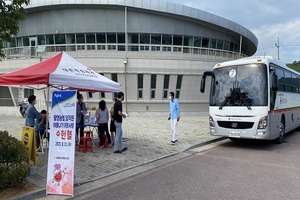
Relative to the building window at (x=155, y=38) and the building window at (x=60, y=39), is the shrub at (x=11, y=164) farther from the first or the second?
the building window at (x=60, y=39)

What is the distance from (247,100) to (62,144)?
656cm

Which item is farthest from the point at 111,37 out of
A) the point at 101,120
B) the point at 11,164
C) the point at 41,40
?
the point at 11,164

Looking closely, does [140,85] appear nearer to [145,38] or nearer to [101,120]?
[145,38]

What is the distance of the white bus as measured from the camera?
8.92 metres

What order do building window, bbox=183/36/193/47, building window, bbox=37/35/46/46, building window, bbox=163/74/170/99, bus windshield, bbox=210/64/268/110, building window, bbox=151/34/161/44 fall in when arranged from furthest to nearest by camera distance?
building window, bbox=183/36/193/47, building window, bbox=37/35/46/46, building window, bbox=151/34/161/44, building window, bbox=163/74/170/99, bus windshield, bbox=210/64/268/110

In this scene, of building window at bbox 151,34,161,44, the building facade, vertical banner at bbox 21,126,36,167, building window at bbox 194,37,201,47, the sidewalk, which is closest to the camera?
vertical banner at bbox 21,126,36,167

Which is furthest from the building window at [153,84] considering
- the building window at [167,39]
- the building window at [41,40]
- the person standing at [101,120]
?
the person standing at [101,120]

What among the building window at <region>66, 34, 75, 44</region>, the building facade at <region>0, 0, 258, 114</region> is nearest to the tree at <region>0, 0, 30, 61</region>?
the building facade at <region>0, 0, 258, 114</region>

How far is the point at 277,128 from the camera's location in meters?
9.84

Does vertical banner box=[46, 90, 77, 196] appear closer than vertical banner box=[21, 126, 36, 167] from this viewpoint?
Yes

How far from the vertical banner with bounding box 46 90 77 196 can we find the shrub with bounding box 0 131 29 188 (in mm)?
521

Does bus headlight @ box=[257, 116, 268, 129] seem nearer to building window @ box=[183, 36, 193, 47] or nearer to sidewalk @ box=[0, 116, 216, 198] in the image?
sidewalk @ box=[0, 116, 216, 198]

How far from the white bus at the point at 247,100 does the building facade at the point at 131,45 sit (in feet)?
42.7

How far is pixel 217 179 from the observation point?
5.93 meters
